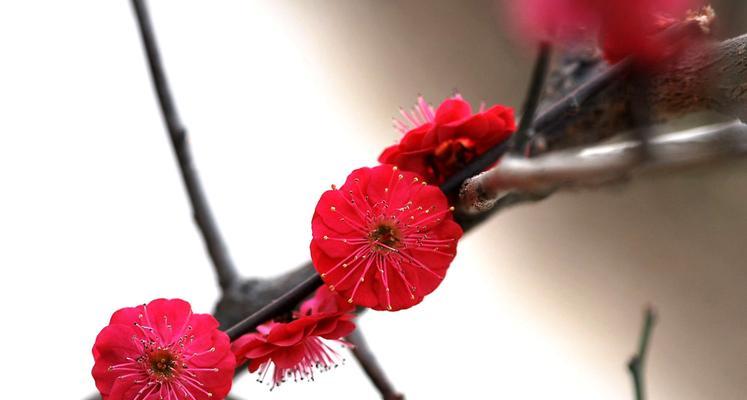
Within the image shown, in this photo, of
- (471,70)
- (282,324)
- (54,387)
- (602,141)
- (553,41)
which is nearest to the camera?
(553,41)

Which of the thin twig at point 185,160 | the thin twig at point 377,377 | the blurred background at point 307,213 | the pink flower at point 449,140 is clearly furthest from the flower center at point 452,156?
the blurred background at point 307,213

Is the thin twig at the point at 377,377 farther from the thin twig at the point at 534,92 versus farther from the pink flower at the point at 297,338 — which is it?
the thin twig at the point at 534,92

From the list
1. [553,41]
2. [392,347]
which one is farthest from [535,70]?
[392,347]

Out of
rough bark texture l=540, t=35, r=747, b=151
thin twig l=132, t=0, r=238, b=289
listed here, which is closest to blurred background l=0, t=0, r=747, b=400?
thin twig l=132, t=0, r=238, b=289

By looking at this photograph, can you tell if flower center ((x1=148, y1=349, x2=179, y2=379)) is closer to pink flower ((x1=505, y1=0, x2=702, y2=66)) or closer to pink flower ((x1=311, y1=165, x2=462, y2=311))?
pink flower ((x1=311, y1=165, x2=462, y2=311))

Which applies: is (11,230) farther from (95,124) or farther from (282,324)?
(282,324)

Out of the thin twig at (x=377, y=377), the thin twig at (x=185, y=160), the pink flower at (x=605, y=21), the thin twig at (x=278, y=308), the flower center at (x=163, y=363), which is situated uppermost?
the thin twig at (x=185, y=160)

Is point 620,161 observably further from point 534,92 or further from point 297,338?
point 297,338
